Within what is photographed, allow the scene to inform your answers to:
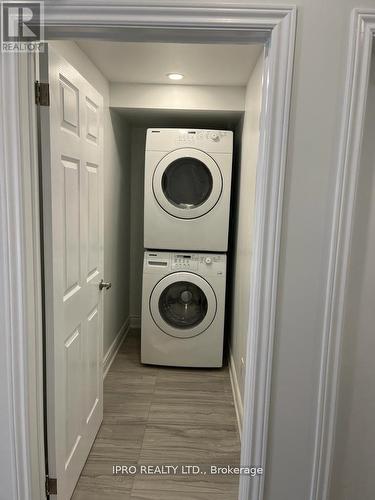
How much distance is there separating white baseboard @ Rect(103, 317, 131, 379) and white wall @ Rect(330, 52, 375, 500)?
6.46 ft

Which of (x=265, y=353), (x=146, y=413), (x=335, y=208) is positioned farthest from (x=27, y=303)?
(x=146, y=413)

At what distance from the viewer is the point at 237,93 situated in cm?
268

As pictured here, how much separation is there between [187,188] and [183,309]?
102 centimetres

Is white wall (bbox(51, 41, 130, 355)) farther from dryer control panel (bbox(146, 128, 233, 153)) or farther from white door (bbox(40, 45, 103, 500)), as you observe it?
white door (bbox(40, 45, 103, 500))

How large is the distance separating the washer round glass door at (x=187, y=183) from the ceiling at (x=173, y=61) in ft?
1.81

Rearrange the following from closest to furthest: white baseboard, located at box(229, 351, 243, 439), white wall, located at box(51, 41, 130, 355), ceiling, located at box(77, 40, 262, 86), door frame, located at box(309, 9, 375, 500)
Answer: door frame, located at box(309, 9, 375, 500)
ceiling, located at box(77, 40, 262, 86)
white baseboard, located at box(229, 351, 243, 439)
white wall, located at box(51, 41, 130, 355)

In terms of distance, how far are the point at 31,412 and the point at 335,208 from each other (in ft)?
4.15

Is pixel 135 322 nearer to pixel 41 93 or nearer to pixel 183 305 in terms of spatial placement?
pixel 183 305

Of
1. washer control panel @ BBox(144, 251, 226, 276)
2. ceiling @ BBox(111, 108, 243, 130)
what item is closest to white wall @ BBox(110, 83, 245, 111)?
ceiling @ BBox(111, 108, 243, 130)

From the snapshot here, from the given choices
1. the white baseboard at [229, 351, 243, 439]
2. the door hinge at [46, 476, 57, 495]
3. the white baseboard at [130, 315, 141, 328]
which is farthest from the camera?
the white baseboard at [130, 315, 141, 328]

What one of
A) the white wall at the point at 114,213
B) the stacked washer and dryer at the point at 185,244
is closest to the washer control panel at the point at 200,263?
the stacked washer and dryer at the point at 185,244

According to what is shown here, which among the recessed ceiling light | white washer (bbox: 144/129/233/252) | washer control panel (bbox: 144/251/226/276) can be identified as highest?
the recessed ceiling light

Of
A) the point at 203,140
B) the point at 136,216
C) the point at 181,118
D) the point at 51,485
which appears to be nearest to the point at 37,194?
the point at 51,485

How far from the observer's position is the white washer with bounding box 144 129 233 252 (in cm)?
279
